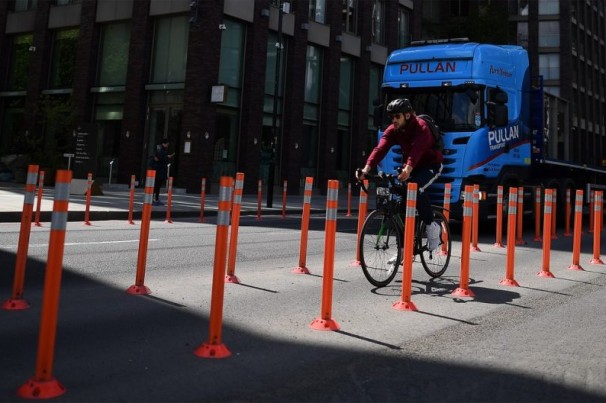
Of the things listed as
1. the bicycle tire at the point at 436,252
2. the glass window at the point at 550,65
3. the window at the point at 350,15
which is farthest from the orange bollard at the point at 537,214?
the glass window at the point at 550,65

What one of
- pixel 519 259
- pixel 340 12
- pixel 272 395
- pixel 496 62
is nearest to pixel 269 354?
pixel 272 395

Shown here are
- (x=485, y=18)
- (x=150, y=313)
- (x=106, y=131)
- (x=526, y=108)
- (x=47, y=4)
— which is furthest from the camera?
(x=485, y=18)

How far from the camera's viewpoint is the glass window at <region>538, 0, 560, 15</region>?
49.8 metres

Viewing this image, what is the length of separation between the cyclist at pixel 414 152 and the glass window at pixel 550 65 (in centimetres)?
4824

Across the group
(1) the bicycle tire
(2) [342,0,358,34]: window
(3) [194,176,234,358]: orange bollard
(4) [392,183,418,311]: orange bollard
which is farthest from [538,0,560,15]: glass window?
(3) [194,176,234,358]: orange bollard

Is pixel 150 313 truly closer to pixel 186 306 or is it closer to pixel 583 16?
pixel 186 306

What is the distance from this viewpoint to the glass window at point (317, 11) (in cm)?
3009

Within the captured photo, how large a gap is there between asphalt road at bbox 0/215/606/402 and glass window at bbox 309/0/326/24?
24.2m

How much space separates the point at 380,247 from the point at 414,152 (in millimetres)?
Result: 1176

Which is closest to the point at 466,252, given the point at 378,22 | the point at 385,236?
the point at 385,236

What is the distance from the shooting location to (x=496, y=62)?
41.4ft

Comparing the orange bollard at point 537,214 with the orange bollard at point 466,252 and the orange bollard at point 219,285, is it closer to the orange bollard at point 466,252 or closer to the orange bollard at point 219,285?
the orange bollard at point 466,252

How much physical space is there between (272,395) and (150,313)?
219 cm

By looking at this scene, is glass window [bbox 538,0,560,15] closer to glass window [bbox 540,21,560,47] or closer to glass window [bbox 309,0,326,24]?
glass window [bbox 540,21,560,47]
